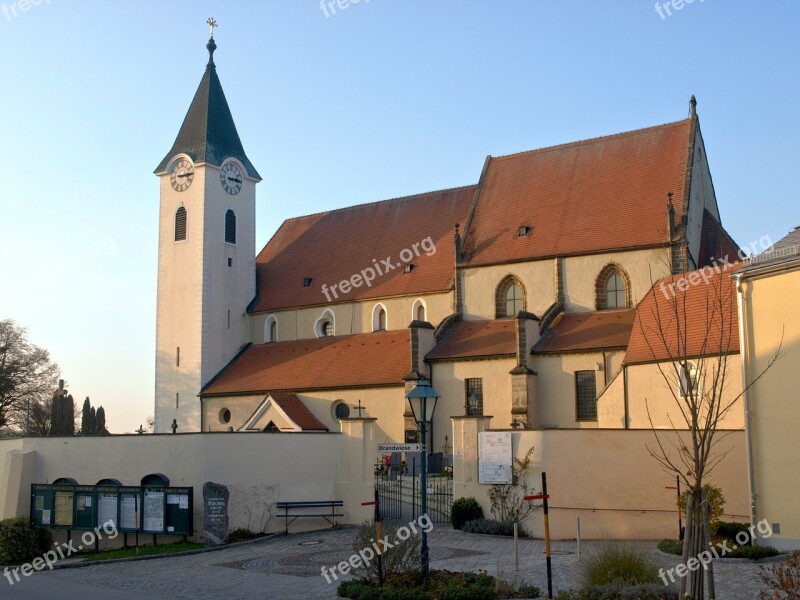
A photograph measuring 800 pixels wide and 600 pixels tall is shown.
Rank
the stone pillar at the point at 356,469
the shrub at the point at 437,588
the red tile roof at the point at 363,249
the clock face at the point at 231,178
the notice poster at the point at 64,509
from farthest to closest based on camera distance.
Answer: the clock face at the point at 231,178 < the red tile roof at the point at 363,249 < the stone pillar at the point at 356,469 < the notice poster at the point at 64,509 < the shrub at the point at 437,588

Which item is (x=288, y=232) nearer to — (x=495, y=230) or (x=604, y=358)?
(x=495, y=230)

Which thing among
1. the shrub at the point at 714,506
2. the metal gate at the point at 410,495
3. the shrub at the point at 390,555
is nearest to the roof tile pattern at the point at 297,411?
the metal gate at the point at 410,495

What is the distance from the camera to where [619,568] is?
43.0 ft

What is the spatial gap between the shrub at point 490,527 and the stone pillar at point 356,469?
3.36 metres

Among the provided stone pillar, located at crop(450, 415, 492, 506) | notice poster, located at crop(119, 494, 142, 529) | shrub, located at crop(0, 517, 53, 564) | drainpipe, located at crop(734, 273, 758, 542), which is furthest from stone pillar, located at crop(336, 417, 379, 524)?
drainpipe, located at crop(734, 273, 758, 542)

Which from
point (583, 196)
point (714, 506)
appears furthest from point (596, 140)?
point (714, 506)

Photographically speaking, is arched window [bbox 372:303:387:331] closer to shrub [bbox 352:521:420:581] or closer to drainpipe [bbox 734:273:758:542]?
drainpipe [bbox 734:273:758:542]

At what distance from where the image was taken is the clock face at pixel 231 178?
1818 inches

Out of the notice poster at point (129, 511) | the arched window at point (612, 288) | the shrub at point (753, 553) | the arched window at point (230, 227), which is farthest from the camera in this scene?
the arched window at point (230, 227)

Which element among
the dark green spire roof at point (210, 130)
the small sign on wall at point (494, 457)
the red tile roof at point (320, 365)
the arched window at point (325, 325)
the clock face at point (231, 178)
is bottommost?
the small sign on wall at point (494, 457)

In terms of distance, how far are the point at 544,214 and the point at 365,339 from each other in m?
9.79

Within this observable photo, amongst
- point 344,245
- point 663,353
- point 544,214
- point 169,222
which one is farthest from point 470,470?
point 169,222

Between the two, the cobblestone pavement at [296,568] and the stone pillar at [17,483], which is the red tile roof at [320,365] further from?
the cobblestone pavement at [296,568]

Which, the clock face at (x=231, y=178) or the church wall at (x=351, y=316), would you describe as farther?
the clock face at (x=231, y=178)
